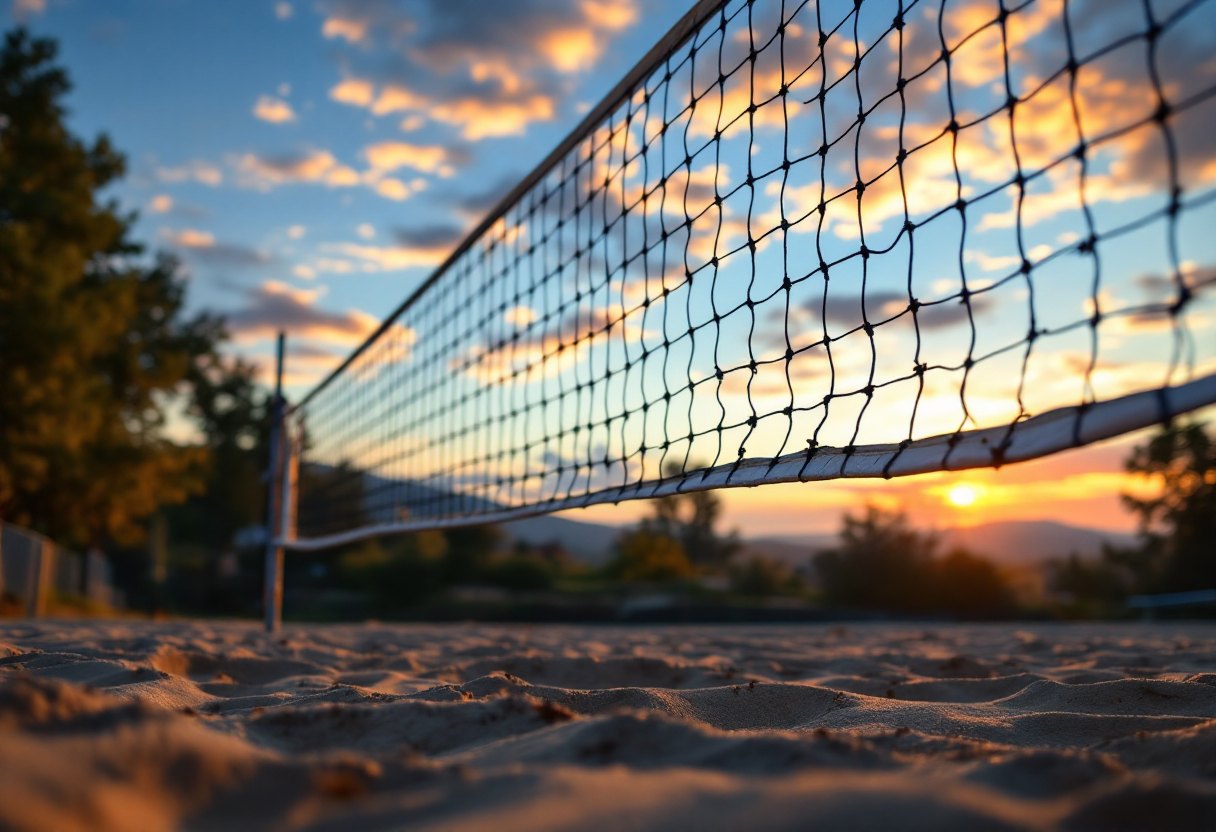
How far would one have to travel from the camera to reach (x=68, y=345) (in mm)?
12016

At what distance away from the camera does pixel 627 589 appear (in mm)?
22016

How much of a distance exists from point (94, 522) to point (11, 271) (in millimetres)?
5318

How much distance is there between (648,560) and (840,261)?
2383cm

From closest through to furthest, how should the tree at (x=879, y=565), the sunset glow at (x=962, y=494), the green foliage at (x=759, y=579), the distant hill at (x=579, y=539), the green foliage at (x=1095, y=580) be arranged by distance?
the sunset glow at (x=962, y=494) → the tree at (x=879, y=565) → the green foliage at (x=1095, y=580) → the green foliage at (x=759, y=579) → the distant hill at (x=579, y=539)

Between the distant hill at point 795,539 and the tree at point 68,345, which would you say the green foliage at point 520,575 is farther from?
the tree at point 68,345

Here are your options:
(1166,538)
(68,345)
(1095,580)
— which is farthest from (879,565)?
(68,345)

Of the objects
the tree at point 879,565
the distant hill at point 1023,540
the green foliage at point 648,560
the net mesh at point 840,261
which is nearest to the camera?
the net mesh at point 840,261

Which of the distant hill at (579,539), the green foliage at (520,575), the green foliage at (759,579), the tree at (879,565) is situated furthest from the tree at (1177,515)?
the distant hill at (579,539)

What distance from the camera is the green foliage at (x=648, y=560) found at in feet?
82.8

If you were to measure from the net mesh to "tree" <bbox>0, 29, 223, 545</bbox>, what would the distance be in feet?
34.4

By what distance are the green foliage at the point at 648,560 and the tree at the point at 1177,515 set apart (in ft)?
38.9

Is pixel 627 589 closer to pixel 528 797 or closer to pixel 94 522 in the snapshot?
pixel 94 522

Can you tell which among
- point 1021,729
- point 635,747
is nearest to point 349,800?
point 635,747

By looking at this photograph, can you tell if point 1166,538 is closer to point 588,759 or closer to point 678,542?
point 678,542
